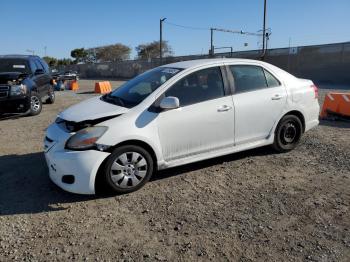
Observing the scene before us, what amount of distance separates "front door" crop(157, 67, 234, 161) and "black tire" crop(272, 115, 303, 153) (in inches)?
41.8

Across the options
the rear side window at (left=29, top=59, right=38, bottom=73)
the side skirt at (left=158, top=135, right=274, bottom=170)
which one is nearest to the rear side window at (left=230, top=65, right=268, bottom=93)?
the side skirt at (left=158, top=135, right=274, bottom=170)

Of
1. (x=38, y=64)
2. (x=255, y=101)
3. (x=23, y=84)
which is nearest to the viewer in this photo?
(x=255, y=101)

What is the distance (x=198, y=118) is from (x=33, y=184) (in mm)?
2503

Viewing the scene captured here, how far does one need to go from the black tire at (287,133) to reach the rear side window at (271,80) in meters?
0.58

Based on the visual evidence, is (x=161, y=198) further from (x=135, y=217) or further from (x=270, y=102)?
(x=270, y=102)

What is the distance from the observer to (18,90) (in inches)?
408

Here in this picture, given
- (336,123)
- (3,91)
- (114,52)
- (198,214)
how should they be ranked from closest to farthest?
(198,214) < (336,123) < (3,91) < (114,52)

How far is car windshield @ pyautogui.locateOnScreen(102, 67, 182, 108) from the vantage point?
4.97 m

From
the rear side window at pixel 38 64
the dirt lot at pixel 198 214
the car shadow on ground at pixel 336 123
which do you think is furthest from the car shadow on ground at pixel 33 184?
the rear side window at pixel 38 64

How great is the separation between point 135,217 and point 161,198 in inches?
22.2

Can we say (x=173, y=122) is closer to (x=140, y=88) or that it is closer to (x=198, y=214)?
(x=140, y=88)

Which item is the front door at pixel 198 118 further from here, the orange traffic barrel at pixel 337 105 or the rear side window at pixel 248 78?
the orange traffic barrel at pixel 337 105

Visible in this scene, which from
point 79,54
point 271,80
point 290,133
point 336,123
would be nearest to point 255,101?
point 271,80

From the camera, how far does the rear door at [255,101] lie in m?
5.41
